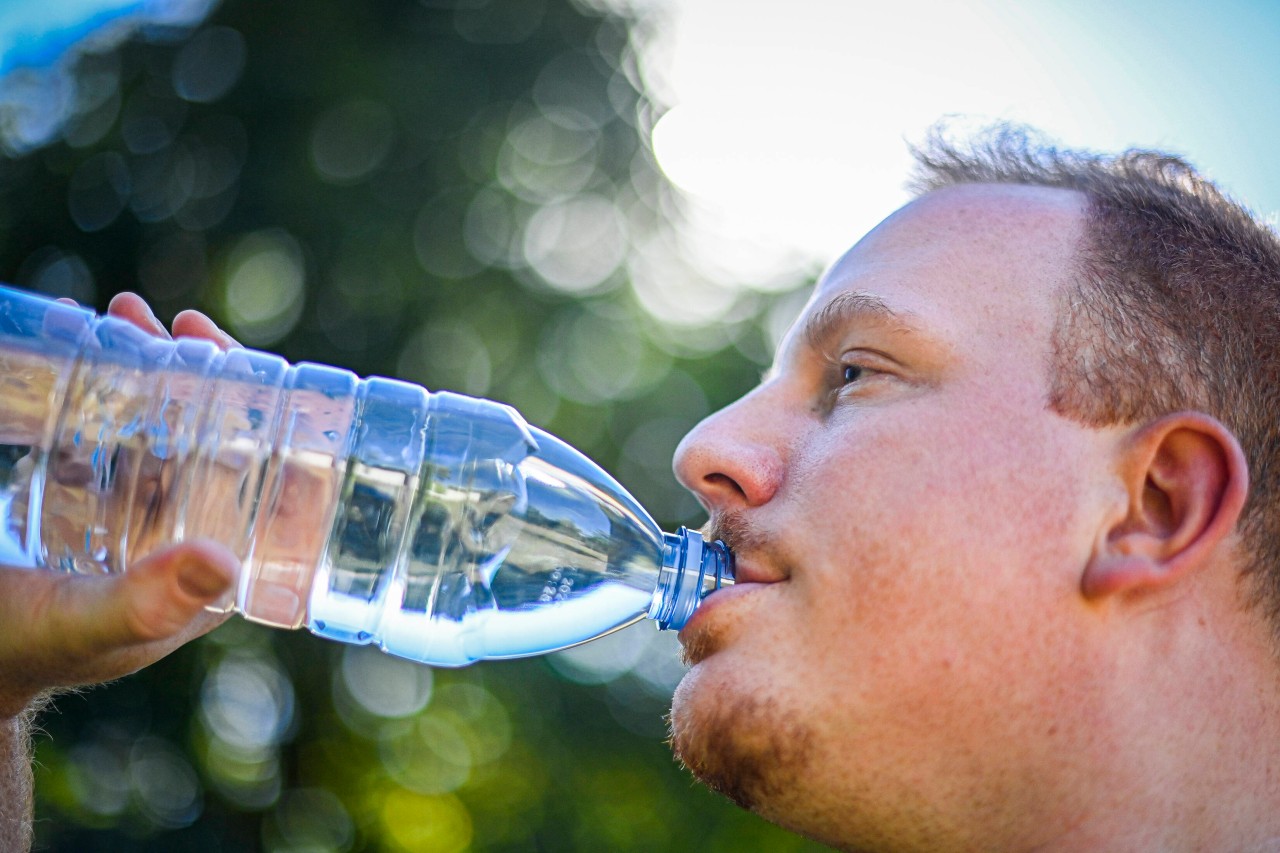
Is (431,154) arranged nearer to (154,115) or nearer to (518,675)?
(154,115)

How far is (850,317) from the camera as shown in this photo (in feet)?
6.35

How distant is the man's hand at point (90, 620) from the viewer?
139 cm

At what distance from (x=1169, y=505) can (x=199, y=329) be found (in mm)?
1808

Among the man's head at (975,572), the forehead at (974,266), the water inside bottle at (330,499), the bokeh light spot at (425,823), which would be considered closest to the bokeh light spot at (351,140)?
the bokeh light spot at (425,823)

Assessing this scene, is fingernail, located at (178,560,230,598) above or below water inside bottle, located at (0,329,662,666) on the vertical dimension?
above

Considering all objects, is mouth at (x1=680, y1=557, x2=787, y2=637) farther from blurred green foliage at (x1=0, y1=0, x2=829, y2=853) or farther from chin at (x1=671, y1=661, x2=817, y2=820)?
blurred green foliage at (x1=0, y1=0, x2=829, y2=853)

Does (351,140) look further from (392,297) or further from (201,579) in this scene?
(201,579)

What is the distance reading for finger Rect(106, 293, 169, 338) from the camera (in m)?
2.06

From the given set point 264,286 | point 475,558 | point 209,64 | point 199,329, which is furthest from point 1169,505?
point 209,64

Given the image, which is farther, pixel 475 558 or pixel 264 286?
pixel 264 286

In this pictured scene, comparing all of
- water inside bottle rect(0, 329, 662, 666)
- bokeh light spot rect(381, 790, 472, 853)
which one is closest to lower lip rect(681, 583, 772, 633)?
water inside bottle rect(0, 329, 662, 666)

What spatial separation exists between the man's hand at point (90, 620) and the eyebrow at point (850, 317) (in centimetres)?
110

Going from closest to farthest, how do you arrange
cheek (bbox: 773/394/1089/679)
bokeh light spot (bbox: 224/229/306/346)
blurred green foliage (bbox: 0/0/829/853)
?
cheek (bbox: 773/394/1089/679) → blurred green foliage (bbox: 0/0/829/853) → bokeh light spot (bbox: 224/229/306/346)

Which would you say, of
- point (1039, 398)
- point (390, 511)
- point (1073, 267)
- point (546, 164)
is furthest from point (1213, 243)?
point (546, 164)
